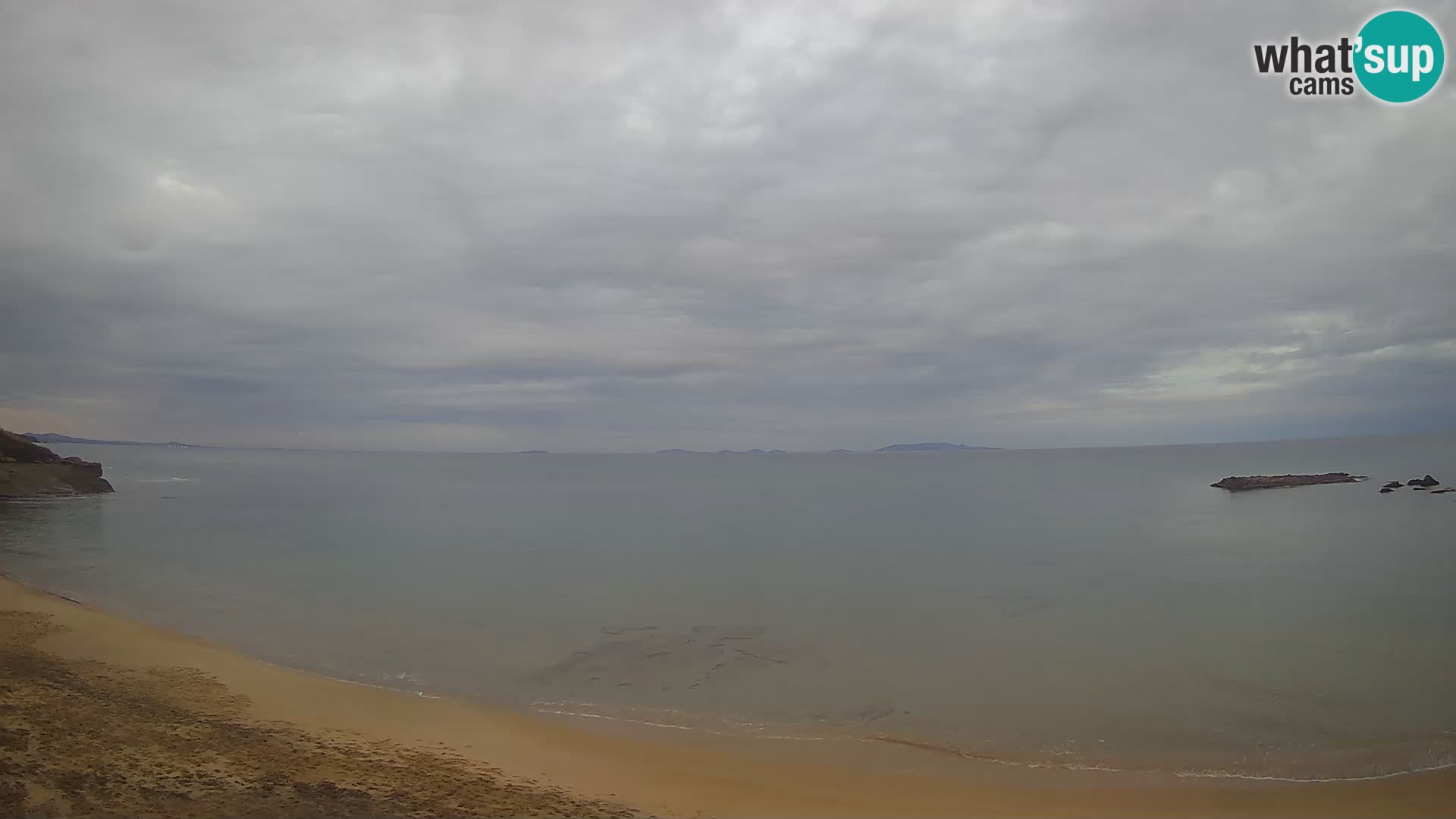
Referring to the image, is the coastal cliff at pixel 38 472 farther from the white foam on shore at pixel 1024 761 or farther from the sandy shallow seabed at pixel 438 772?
the white foam on shore at pixel 1024 761

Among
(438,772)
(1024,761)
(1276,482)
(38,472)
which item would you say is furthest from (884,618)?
(1276,482)

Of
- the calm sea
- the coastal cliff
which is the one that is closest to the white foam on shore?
the calm sea

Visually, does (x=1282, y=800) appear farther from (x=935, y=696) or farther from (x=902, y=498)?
(x=902, y=498)

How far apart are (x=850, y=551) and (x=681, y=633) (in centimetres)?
1620

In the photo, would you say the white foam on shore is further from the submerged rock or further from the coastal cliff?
the submerged rock

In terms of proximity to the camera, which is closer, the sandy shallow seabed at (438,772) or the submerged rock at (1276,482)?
the sandy shallow seabed at (438,772)

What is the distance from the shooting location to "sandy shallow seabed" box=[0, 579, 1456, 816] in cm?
773

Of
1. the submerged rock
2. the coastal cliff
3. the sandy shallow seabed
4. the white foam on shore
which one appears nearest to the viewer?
the sandy shallow seabed

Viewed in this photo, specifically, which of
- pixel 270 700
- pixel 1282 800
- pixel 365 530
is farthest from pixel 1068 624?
pixel 365 530

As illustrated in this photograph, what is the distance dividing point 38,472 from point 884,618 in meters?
63.9

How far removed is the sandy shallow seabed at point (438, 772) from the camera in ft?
25.4

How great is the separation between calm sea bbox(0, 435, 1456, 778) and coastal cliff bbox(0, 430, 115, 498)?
20.5 ft

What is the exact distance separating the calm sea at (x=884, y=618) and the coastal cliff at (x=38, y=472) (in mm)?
6251

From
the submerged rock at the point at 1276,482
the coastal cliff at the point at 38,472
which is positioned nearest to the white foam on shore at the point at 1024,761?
the coastal cliff at the point at 38,472
